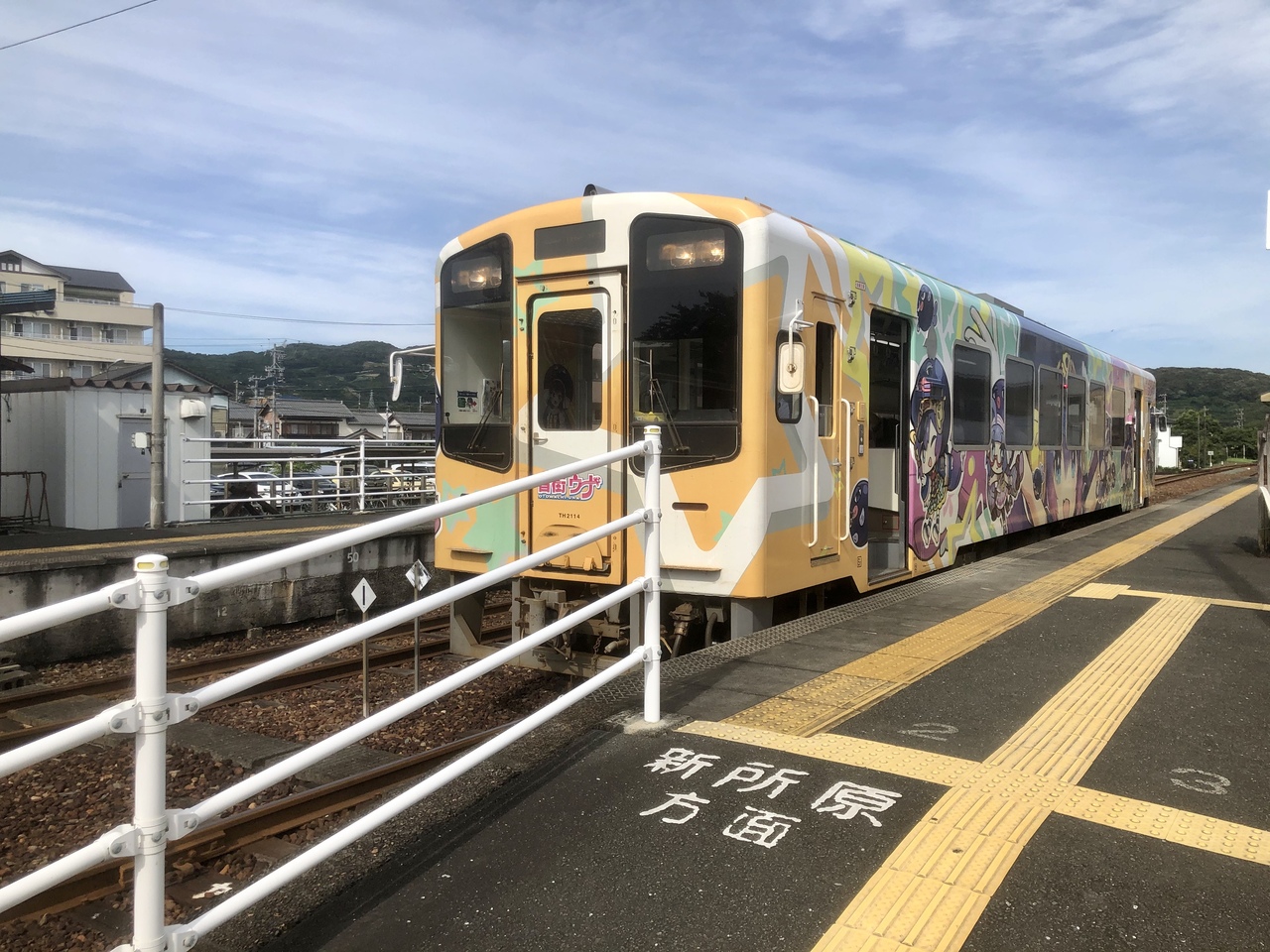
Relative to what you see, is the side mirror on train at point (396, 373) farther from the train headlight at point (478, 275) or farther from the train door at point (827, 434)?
the train door at point (827, 434)

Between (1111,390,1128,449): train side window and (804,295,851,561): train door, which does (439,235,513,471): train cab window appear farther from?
(1111,390,1128,449): train side window

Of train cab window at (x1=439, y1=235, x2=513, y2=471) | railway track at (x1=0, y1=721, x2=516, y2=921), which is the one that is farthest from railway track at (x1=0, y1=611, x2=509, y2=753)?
train cab window at (x1=439, y1=235, x2=513, y2=471)

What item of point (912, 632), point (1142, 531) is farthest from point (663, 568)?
point (1142, 531)

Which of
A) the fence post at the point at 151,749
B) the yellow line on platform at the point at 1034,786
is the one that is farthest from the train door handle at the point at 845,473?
the fence post at the point at 151,749

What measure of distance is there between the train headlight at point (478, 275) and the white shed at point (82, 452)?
10953 mm

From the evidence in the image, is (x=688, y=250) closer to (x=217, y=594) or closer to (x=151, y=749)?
(x=151, y=749)

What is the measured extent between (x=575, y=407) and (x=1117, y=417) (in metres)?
11.4

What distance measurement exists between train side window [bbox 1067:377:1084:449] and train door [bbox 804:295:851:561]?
680 centimetres

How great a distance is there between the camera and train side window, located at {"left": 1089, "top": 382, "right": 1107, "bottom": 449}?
1277 cm

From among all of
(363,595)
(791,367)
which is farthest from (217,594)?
(791,367)

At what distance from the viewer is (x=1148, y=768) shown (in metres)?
3.39

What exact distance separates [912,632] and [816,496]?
98 centimetres

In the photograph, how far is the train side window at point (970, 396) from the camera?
26.7 ft

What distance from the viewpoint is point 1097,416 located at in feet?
43.0
